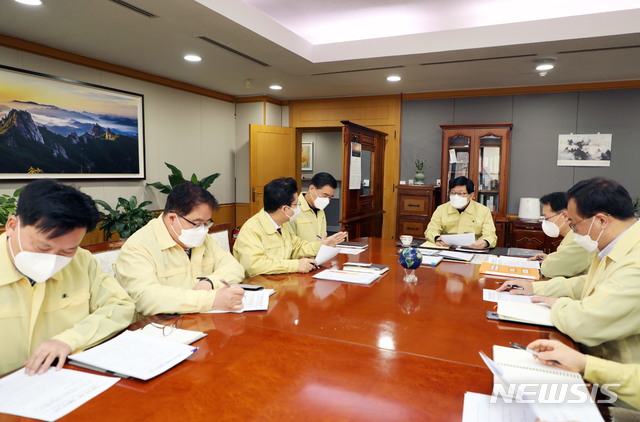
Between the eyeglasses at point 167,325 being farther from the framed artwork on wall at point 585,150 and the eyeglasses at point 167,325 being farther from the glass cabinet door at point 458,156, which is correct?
the framed artwork on wall at point 585,150

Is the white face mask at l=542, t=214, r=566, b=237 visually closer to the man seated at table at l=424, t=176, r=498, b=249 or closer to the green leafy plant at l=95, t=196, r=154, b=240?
the man seated at table at l=424, t=176, r=498, b=249

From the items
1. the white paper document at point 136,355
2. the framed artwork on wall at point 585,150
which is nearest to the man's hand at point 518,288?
the white paper document at point 136,355

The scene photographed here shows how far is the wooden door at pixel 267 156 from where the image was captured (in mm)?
6012

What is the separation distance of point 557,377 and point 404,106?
528cm

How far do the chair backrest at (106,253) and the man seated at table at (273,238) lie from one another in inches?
27.5

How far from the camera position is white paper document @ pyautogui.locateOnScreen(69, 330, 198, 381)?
3.87 ft

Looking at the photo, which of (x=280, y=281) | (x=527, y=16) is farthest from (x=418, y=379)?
(x=527, y=16)

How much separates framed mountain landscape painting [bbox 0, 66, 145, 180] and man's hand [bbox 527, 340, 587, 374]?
14.0ft

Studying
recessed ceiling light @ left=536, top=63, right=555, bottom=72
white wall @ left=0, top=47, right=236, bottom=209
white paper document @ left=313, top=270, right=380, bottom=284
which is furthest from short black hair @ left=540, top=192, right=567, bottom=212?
white wall @ left=0, top=47, right=236, bottom=209

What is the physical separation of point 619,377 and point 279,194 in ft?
6.24

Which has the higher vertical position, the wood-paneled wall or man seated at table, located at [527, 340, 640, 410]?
the wood-paneled wall

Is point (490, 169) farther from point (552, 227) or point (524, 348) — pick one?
point (524, 348)

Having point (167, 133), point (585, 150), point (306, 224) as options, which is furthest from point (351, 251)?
point (585, 150)

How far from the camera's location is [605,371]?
46.1 inches
